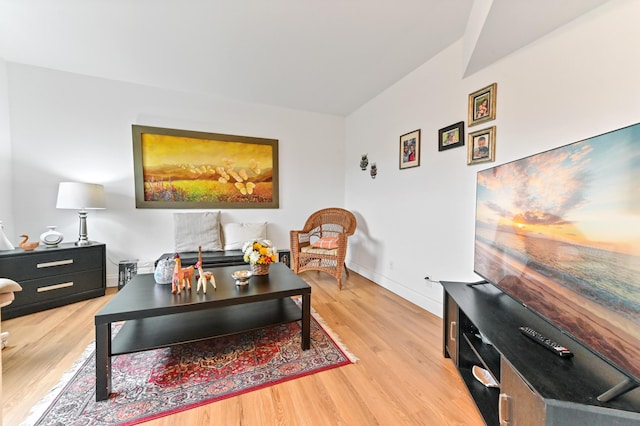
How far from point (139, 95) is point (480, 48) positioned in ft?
11.8

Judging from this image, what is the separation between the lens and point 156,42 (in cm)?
219

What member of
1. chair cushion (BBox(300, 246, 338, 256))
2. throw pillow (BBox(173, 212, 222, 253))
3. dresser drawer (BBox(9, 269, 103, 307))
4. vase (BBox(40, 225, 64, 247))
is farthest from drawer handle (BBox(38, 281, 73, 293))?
chair cushion (BBox(300, 246, 338, 256))

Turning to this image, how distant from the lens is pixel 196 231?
3205mm

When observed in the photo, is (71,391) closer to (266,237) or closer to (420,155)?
(266,237)

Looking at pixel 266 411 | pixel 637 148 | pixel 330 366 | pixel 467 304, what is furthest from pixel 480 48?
pixel 266 411

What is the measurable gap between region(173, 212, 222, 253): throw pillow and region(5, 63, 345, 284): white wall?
0.19m

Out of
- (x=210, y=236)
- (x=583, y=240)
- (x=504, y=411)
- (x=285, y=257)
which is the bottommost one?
(x=504, y=411)

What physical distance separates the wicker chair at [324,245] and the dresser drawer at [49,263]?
2144 mm

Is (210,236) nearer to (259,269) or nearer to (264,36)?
(259,269)

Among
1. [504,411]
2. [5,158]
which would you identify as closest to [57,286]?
[5,158]

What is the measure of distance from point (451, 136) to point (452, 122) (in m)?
0.12

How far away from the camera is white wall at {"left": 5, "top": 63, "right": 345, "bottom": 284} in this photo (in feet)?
8.76

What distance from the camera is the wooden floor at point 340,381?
1226mm

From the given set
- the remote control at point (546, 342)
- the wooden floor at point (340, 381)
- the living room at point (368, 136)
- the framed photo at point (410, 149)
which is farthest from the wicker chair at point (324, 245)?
the remote control at point (546, 342)
